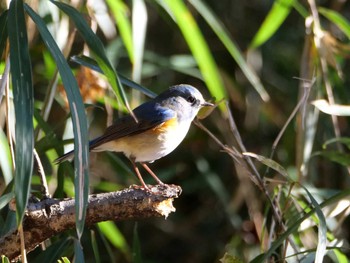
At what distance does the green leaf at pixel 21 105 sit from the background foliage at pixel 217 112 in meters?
1.00

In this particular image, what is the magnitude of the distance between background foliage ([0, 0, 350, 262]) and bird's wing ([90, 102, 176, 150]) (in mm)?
166

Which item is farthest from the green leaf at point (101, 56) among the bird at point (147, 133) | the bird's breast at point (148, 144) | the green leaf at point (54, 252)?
the bird's breast at point (148, 144)

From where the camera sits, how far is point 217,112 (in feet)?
19.6

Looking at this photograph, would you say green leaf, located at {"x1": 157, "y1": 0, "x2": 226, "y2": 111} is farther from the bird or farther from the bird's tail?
the bird's tail

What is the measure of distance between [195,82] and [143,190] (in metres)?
3.54

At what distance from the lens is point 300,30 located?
21.0ft

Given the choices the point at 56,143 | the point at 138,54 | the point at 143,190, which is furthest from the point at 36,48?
the point at 143,190

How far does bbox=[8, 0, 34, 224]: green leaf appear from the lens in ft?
7.70

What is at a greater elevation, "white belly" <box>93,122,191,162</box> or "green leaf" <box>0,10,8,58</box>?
"green leaf" <box>0,10,8,58</box>

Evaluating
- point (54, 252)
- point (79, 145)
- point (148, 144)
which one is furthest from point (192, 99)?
point (79, 145)

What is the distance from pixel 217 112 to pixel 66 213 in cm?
328

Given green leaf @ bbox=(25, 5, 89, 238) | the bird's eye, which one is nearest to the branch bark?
green leaf @ bbox=(25, 5, 89, 238)

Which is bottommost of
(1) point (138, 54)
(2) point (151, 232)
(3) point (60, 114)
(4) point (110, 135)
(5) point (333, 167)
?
(2) point (151, 232)

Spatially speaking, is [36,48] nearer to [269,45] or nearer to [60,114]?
[60,114]
